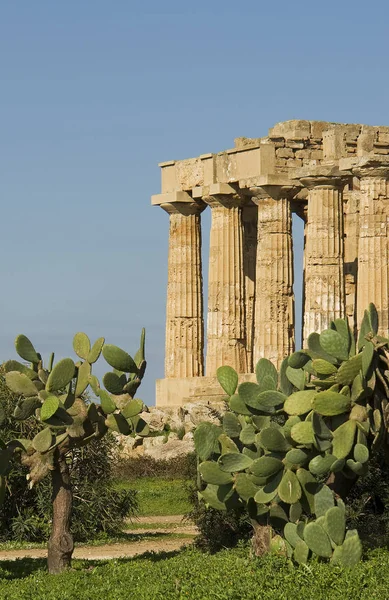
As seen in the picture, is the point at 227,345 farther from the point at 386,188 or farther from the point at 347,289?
the point at 386,188

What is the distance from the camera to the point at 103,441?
2398cm

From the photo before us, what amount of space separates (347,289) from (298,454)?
24.5 m

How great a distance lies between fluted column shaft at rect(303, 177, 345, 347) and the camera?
35.8 meters

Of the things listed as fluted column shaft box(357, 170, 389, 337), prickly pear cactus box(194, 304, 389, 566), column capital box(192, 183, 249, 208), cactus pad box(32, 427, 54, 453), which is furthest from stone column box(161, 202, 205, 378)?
prickly pear cactus box(194, 304, 389, 566)

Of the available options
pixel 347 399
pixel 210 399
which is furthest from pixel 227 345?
pixel 347 399

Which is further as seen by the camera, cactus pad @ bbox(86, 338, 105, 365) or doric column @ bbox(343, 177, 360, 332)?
doric column @ bbox(343, 177, 360, 332)

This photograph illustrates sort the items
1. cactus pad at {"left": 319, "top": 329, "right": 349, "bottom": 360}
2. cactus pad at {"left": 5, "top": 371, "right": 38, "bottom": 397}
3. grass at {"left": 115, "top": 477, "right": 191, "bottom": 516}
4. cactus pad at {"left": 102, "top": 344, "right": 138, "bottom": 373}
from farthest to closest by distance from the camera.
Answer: grass at {"left": 115, "top": 477, "right": 191, "bottom": 516}, cactus pad at {"left": 5, "top": 371, "right": 38, "bottom": 397}, cactus pad at {"left": 102, "top": 344, "right": 138, "bottom": 373}, cactus pad at {"left": 319, "top": 329, "right": 349, "bottom": 360}

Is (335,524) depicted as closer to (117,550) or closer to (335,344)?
(335,344)

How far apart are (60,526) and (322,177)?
20106mm

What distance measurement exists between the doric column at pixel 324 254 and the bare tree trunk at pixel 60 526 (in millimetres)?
19241

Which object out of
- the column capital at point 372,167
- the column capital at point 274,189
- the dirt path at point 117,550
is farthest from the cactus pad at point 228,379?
the column capital at point 274,189

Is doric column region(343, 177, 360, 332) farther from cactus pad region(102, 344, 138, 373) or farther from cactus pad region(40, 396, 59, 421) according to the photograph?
cactus pad region(40, 396, 59, 421)

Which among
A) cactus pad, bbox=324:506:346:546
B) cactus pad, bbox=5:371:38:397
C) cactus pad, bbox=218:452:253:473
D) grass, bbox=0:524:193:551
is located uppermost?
cactus pad, bbox=5:371:38:397

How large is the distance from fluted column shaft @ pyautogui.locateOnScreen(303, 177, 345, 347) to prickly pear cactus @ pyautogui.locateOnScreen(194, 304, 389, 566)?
19.6m
